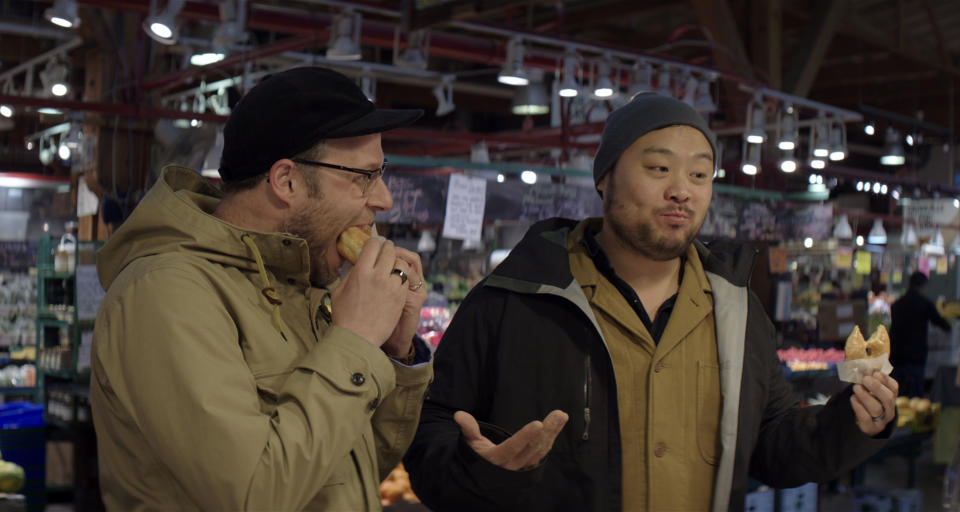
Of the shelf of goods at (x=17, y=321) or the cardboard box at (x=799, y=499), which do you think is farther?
the shelf of goods at (x=17, y=321)

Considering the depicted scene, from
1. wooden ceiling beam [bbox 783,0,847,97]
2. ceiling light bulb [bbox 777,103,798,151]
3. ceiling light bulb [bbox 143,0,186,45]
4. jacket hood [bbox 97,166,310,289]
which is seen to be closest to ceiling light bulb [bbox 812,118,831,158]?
ceiling light bulb [bbox 777,103,798,151]

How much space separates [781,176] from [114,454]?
32.1 ft

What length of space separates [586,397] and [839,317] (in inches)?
309

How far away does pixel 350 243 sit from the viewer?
1.79 metres

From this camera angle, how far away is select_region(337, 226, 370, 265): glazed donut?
1.79m

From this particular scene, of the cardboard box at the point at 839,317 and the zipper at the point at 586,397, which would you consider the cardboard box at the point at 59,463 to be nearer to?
the zipper at the point at 586,397

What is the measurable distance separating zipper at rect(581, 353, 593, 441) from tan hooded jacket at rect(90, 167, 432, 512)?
0.60 meters

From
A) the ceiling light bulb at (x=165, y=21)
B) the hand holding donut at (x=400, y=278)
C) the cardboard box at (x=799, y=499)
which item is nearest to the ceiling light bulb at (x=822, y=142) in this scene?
the cardboard box at (x=799, y=499)

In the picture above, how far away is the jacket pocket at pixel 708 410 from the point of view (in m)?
2.22

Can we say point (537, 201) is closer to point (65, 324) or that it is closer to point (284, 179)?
point (65, 324)

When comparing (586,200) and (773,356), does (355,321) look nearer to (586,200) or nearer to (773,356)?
(773,356)

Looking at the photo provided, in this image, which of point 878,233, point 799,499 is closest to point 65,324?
point 799,499

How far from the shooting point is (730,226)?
26.5ft

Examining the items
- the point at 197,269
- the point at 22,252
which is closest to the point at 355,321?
the point at 197,269
